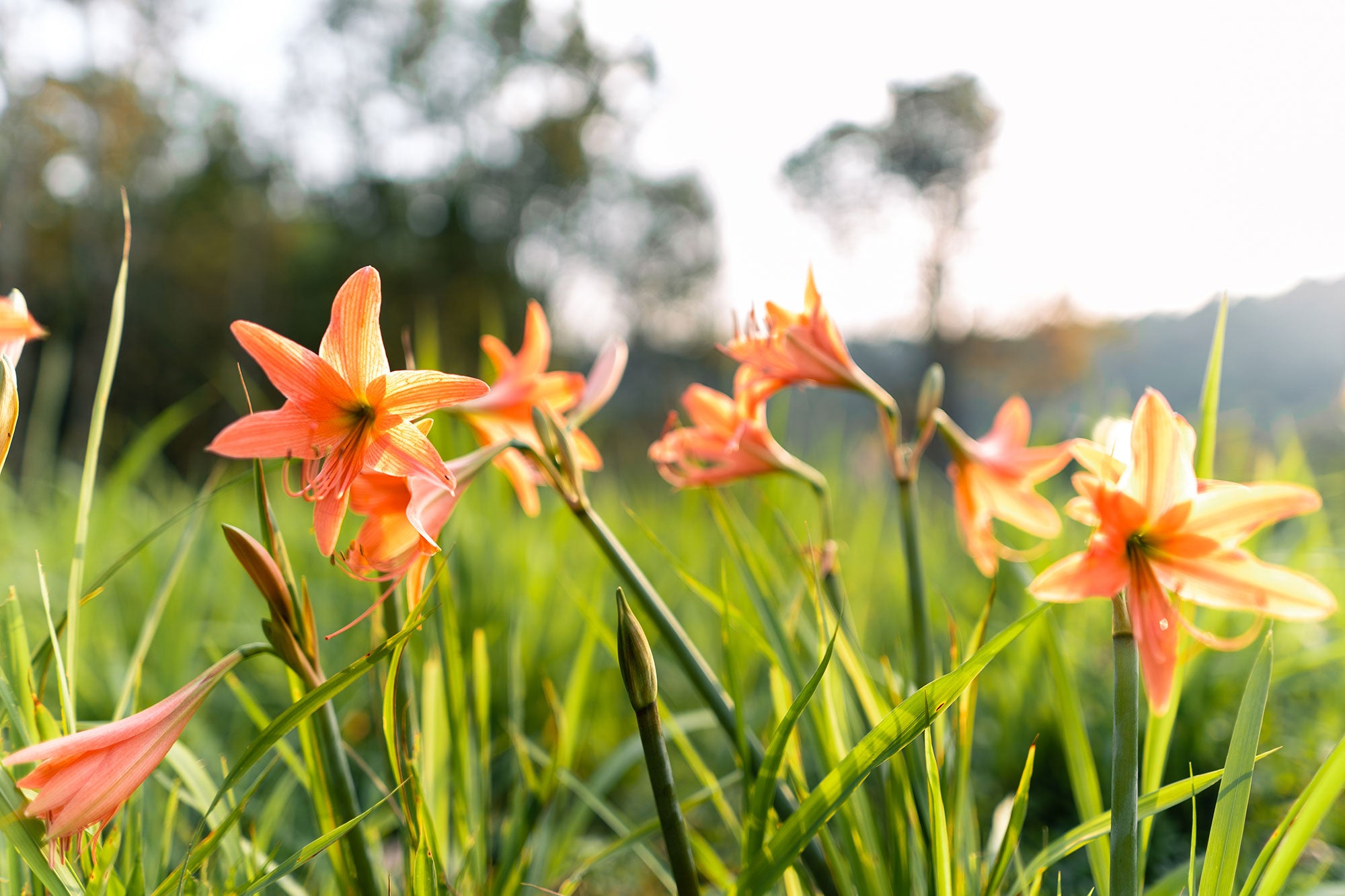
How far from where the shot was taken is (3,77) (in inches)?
416

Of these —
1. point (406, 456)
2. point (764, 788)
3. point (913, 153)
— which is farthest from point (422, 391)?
point (913, 153)

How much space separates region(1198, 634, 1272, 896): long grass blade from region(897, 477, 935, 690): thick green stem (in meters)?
0.32

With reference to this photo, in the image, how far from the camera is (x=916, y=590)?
A: 3.22 ft

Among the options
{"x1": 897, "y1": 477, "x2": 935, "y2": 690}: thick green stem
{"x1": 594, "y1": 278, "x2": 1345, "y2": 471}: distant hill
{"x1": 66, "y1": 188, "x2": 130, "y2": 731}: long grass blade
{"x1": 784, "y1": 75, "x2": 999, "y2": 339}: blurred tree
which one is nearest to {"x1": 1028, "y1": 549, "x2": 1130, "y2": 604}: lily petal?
{"x1": 897, "y1": 477, "x2": 935, "y2": 690}: thick green stem

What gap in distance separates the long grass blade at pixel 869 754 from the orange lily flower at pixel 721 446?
1.41 ft

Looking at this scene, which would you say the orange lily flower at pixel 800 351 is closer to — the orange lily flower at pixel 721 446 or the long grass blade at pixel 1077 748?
the orange lily flower at pixel 721 446

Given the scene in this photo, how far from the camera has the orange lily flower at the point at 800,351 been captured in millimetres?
994

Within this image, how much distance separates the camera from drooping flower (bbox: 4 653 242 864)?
0.59 metres

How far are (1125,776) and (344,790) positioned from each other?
0.75 m

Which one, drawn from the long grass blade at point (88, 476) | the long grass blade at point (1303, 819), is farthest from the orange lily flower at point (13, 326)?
the long grass blade at point (1303, 819)

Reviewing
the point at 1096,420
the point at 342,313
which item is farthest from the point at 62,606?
the point at 1096,420

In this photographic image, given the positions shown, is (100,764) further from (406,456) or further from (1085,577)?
(1085,577)

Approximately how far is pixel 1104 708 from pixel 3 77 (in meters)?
15.0

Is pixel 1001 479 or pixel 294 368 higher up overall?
pixel 294 368
